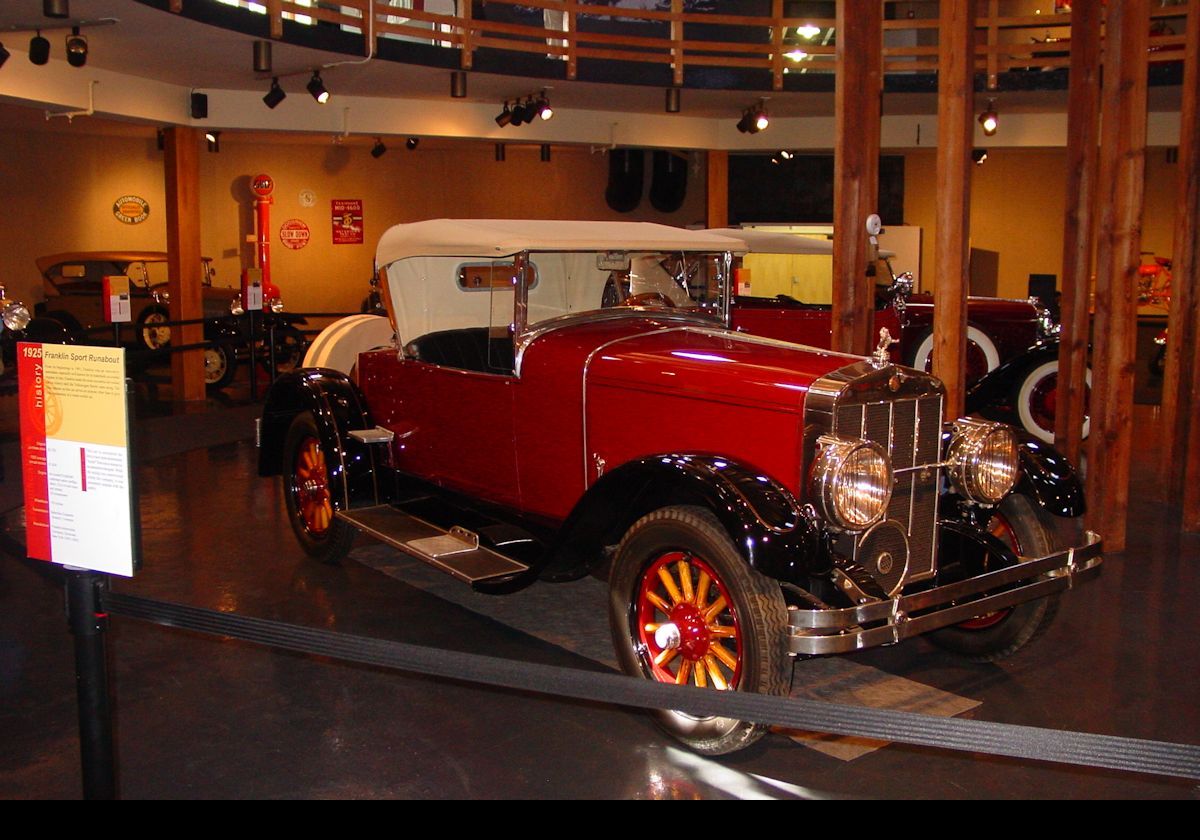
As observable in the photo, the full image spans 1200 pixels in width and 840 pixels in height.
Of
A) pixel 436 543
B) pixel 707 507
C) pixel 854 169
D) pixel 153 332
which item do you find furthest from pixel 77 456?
pixel 153 332

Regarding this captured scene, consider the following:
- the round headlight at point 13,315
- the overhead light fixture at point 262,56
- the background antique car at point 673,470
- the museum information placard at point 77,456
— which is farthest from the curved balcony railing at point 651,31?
the museum information placard at point 77,456

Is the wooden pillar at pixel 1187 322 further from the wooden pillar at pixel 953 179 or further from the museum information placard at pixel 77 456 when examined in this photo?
the museum information placard at pixel 77 456

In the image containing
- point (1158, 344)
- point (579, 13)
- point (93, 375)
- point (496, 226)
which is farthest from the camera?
point (1158, 344)

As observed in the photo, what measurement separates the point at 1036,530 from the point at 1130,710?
0.68m

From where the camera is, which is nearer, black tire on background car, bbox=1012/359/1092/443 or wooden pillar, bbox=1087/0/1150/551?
wooden pillar, bbox=1087/0/1150/551

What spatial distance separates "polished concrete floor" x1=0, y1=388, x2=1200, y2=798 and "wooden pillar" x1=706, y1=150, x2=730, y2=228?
285 inches

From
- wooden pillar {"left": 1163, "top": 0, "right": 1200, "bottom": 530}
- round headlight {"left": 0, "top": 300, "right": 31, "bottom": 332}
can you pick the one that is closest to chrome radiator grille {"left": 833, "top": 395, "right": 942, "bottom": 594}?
wooden pillar {"left": 1163, "top": 0, "right": 1200, "bottom": 530}

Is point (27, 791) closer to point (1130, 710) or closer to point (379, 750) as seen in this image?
point (379, 750)

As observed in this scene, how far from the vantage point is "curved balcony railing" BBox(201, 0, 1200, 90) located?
29.5 feet

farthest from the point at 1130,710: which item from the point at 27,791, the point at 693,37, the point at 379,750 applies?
the point at 693,37

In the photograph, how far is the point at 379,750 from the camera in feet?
10.6

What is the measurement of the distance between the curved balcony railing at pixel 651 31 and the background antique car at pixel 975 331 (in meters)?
2.14

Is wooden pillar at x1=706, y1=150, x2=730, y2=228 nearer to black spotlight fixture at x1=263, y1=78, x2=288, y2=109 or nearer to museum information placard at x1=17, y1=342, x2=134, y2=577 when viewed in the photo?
black spotlight fixture at x1=263, y1=78, x2=288, y2=109

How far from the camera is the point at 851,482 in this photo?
3293 mm
